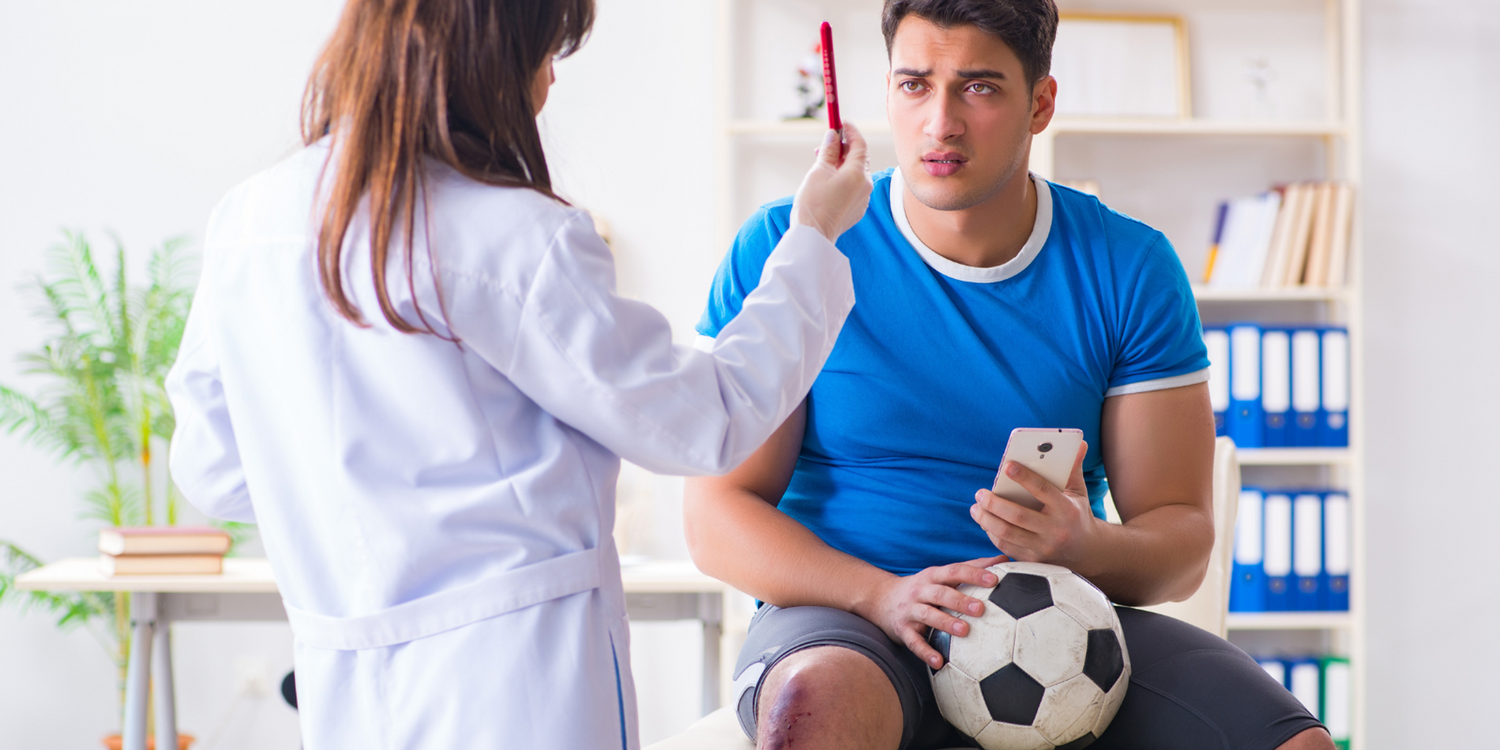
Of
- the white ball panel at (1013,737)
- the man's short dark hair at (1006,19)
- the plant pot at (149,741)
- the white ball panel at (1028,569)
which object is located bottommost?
the plant pot at (149,741)

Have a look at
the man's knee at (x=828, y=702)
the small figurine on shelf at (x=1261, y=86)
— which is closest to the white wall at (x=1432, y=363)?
the small figurine on shelf at (x=1261, y=86)

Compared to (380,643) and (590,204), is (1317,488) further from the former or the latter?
(380,643)

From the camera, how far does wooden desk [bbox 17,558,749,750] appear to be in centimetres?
241

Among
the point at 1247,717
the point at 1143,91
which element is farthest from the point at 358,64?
the point at 1143,91

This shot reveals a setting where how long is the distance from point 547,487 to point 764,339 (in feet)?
0.71

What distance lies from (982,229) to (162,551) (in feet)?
6.40

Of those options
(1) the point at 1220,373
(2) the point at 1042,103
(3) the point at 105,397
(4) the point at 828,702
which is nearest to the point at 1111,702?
(4) the point at 828,702

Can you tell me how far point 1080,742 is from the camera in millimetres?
1136

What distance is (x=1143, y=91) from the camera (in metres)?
3.10

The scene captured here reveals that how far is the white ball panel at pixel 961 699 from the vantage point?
109cm

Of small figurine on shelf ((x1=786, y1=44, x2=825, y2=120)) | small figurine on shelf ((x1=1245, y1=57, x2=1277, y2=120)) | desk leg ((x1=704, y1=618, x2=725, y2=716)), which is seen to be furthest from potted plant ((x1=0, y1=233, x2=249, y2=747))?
small figurine on shelf ((x1=1245, y1=57, x2=1277, y2=120))

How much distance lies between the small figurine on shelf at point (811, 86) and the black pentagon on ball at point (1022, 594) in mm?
2096

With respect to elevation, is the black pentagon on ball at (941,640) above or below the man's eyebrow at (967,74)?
below

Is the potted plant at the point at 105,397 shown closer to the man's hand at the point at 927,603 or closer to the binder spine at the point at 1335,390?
the man's hand at the point at 927,603
